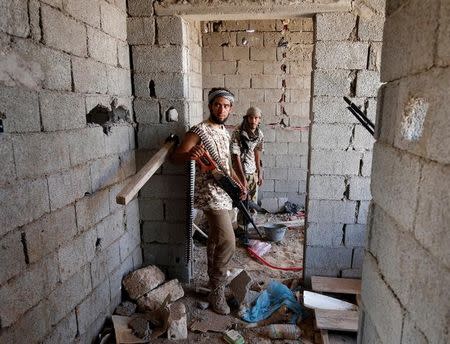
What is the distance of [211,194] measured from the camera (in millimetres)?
3100

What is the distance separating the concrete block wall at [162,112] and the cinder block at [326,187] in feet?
4.30

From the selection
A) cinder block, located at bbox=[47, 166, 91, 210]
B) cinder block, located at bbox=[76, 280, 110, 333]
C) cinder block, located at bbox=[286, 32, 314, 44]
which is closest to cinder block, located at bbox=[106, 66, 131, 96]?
cinder block, located at bbox=[47, 166, 91, 210]

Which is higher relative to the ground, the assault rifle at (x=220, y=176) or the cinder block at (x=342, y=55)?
the cinder block at (x=342, y=55)

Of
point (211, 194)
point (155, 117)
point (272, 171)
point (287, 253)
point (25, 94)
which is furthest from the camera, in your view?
point (272, 171)

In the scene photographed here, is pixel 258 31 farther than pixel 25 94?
Yes

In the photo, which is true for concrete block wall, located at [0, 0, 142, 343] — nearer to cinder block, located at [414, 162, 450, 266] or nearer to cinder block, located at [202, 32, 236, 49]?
cinder block, located at [414, 162, 450, 266]

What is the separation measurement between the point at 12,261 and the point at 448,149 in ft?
6.98

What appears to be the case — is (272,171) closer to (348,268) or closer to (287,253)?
(287,253)

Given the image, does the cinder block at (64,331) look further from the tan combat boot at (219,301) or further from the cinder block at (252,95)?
the cinder block at (252,95)

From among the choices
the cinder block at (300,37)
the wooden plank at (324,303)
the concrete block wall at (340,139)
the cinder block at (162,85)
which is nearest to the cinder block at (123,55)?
the cinder block at (162,85)

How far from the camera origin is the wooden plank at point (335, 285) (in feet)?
10.9

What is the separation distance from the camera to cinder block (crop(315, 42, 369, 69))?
10.2ft

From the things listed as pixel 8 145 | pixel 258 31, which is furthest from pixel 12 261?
pixel 258 31

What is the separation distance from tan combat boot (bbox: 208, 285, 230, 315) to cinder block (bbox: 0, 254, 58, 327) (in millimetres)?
1610
